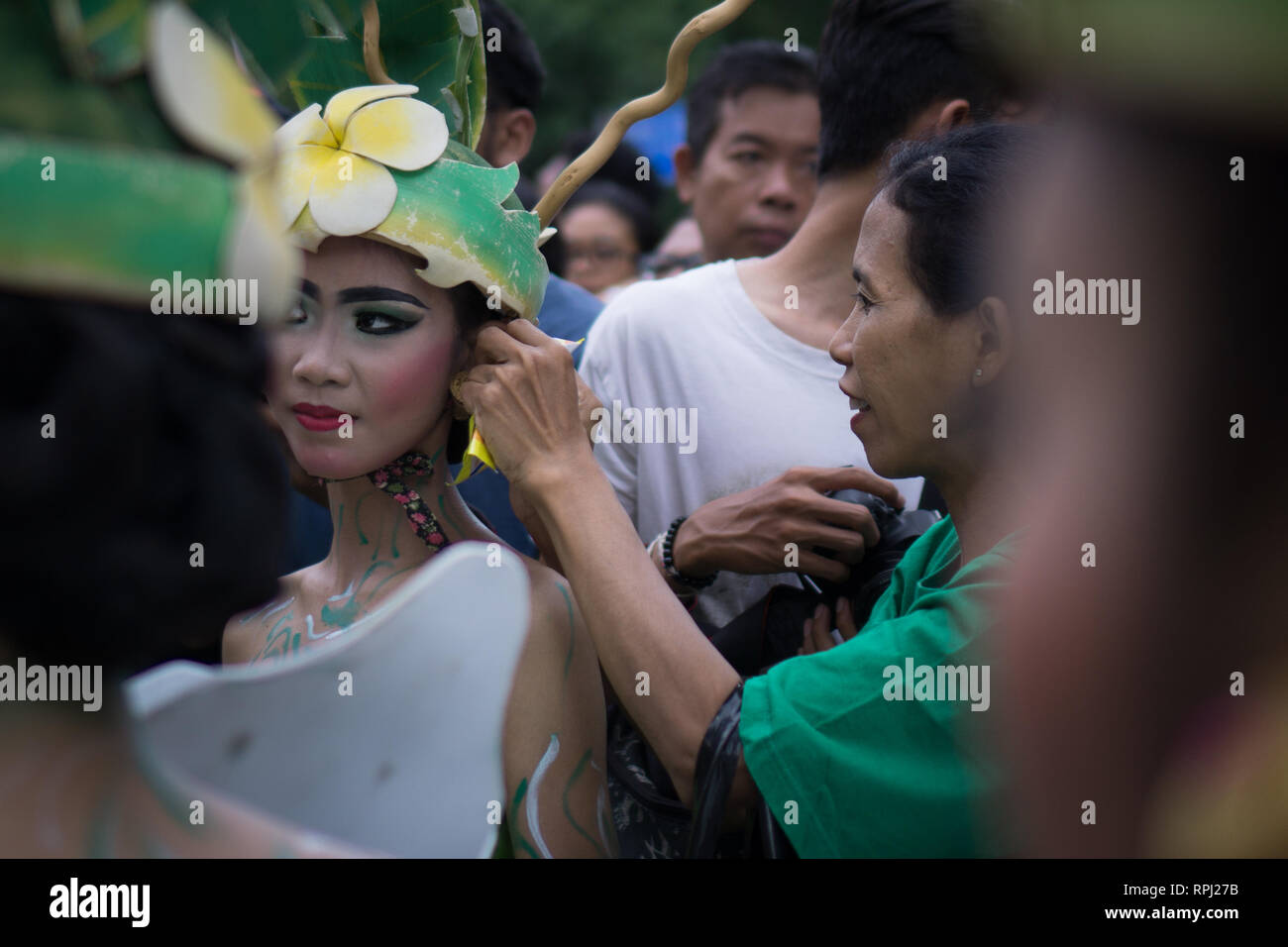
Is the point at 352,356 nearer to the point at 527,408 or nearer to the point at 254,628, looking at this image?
the point at 527,408

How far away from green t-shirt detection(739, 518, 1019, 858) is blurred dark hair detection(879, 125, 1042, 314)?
44cm

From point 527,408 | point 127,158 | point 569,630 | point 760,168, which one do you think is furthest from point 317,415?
point 760,168

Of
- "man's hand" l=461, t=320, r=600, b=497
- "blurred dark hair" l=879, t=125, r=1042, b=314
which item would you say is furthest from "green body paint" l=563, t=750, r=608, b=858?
"blurred dark hair" l=879, t=125, r=1042, b=314

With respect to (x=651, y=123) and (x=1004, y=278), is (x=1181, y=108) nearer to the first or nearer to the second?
(x=1004, y=278)

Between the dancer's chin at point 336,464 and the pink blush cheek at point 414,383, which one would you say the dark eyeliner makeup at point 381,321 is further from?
the dancer's chin at point 336,464

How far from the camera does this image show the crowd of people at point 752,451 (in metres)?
0.79

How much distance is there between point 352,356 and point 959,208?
103 centimetres

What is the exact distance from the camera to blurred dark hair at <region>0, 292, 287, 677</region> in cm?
83

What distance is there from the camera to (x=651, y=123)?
7.38m

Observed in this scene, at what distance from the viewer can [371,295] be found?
2092 mm

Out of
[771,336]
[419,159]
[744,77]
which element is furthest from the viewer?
[744,77]

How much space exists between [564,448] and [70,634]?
1.23 m

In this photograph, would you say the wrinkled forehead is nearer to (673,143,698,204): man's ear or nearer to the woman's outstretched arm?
the woman's outstretched arm

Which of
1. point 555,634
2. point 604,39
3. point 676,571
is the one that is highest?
point 604,39
